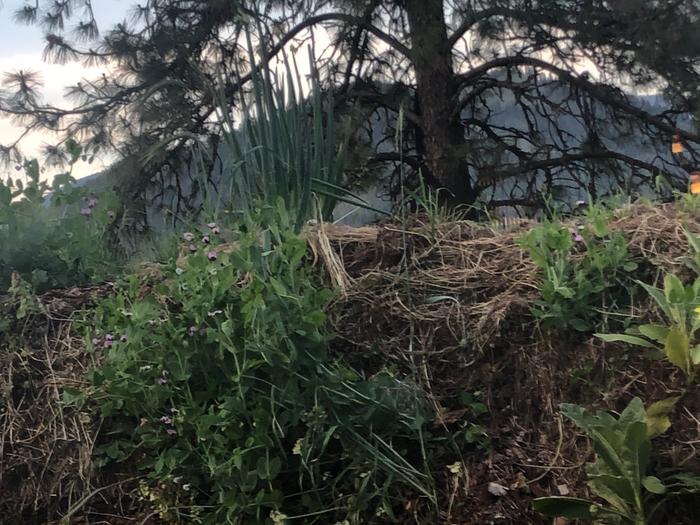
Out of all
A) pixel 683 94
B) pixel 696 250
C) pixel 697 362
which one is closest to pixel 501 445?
pixel 697 362

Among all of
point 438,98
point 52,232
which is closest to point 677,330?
point 52,232

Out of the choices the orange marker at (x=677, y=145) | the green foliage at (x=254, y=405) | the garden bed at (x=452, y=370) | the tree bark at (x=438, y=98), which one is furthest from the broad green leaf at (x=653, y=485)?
the tree bark at (x=438, y=98)

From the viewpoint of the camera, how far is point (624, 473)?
1.95 metres

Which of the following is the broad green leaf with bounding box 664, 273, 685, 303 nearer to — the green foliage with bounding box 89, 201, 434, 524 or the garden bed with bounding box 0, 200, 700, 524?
the garden bed with bounding box 0, 200, 700, 524

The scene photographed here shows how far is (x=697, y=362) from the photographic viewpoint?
1976mm

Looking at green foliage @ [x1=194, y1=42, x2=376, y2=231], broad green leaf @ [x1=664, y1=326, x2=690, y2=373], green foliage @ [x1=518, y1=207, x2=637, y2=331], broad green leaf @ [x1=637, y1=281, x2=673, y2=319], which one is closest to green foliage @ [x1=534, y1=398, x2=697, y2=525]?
broad green leaf @ [x1=664, y1=326, x2=690, y2=373]

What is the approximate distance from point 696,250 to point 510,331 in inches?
23.2

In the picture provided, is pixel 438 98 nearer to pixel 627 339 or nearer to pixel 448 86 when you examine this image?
pixel 448 86

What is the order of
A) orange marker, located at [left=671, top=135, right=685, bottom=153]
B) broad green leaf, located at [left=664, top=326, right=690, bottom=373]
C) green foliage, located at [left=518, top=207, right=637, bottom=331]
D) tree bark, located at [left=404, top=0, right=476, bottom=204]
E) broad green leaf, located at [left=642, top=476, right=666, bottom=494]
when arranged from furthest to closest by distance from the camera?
tree bark, located at [left=404, top=0, right=476, bottom=204] → orange marker, located at [left=671, top=135, right=685, bottom=153] → green foliage, located at [left=518, top=207, right=637, bottom=331] → broad green leaf, located at [left=664, top=326, right=690, bottom=373] → broad green leaf, located at [left=642, top=476, right=666, bottom=494]

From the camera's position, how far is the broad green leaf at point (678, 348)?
79.5 inches

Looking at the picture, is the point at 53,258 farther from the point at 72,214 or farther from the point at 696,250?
the point at 696,250

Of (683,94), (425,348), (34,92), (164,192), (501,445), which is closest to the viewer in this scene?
(501,445)

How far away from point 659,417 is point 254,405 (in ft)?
3.72

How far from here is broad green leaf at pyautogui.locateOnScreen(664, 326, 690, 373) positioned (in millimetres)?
2020
